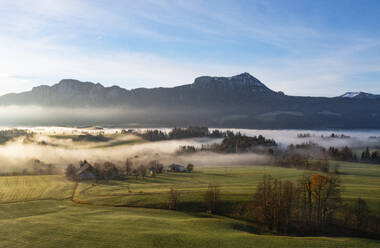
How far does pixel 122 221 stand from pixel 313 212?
40.7 meters

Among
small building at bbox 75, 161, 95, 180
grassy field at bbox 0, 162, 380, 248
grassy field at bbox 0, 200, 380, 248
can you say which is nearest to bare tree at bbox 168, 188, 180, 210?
grassy field at bbox 0, 162, 380, 248

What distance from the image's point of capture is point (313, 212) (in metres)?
65.8

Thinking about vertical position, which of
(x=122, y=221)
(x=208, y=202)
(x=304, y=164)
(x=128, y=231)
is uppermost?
(x=128, y=231)

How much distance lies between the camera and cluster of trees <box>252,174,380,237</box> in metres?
59.3

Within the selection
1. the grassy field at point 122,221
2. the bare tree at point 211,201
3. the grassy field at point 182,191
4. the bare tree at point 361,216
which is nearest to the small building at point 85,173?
the grassy field at point 182,191

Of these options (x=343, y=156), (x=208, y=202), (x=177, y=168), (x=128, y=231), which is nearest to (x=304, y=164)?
(x=343, y=156)

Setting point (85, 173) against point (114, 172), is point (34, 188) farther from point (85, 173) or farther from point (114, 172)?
point (114, 172)

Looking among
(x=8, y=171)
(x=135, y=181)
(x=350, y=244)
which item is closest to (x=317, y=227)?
(x=350, y=244)

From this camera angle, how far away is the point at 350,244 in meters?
44.8

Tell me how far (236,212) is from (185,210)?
11.7 m

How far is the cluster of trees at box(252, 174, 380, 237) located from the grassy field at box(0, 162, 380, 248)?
543 cm

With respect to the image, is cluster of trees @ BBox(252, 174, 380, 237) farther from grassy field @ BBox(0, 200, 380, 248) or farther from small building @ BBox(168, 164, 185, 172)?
small building @ BBox(168, 164, 185, 172)

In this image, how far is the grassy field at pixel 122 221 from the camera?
4344 cm

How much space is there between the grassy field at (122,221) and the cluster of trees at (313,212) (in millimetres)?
5433
